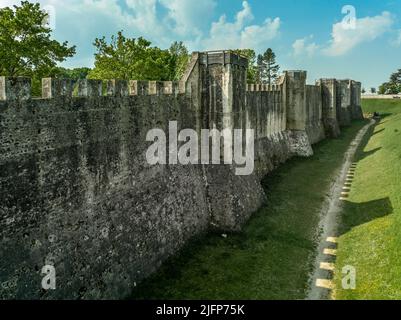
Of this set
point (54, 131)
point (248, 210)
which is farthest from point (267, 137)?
point (54, 131)

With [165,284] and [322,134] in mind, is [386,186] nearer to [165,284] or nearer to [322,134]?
[165,284]

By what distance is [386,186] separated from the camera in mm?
25562

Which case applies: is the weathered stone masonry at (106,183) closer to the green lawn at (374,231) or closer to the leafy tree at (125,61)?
the green lawn at (374,231)

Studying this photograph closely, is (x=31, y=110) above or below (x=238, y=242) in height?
above

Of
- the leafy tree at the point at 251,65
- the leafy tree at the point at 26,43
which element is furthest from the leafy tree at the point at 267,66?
the leafy tree at the point at 26,43

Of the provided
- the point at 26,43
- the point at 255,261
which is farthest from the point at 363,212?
the point at 26,43

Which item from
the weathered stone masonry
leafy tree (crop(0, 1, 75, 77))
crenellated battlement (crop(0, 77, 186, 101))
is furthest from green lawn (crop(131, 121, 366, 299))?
leafy tree (crop(0, 1, 75, 77))

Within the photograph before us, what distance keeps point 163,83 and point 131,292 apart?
29.8 ft

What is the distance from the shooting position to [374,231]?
63.4ft

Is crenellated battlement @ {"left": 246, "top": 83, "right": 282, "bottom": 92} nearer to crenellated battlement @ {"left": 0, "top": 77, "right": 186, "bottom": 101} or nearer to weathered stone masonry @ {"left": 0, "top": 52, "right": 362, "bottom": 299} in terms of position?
weathered stone masonry @ {"left": 0, "top": 52, "right": 362, "bottom": 299}

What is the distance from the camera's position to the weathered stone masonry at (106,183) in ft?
36.0

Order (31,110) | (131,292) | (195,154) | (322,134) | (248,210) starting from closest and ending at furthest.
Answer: (31,110) < (131,292) < (195,154) < (248,210) < (322,134)

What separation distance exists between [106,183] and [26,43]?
1583 cm

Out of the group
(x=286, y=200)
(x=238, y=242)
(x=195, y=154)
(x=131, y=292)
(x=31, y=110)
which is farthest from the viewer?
(x=286, y=200)
